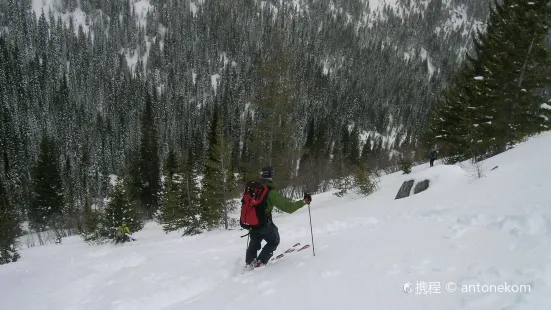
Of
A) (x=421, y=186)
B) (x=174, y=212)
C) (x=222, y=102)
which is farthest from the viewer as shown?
(x=222, y=102)

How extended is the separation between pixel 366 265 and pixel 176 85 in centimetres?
13812

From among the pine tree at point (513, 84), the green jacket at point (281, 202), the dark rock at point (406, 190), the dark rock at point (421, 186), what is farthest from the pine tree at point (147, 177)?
the green jacket at point (281, 202)

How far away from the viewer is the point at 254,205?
18.0 feet

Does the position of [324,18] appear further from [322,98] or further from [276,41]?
[276,41]

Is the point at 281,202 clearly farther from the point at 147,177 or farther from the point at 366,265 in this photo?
the point at 147,177

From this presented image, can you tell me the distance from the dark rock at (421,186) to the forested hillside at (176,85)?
17.2 metres

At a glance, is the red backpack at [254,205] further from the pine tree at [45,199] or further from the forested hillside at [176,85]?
the pine tree at [45,199]

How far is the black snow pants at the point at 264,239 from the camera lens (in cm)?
571

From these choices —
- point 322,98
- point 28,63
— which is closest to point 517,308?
point 322,98

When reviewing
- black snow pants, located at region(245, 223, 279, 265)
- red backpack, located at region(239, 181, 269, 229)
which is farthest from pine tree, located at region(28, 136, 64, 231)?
red backpack, located at region(239, 181, 269, 229)

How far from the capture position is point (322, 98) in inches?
4867

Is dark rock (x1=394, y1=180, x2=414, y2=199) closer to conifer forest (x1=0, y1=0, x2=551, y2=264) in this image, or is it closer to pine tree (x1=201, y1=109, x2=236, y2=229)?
conifer forest (x1=0, y1=0, x2=551, y2=264)

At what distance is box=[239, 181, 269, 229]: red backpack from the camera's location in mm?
5434

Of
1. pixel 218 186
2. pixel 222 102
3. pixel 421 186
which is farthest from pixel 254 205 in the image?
pixel 222 102
